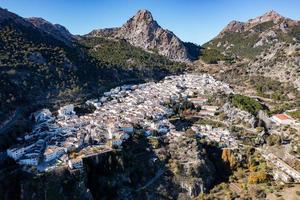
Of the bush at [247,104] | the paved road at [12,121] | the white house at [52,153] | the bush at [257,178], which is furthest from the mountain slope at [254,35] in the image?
the white house at [52,153]

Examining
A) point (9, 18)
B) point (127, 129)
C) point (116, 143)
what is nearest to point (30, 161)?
point (116, 143)

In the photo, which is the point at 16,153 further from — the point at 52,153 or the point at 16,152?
the point at 52,153

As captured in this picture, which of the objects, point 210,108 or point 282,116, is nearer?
point 282,116

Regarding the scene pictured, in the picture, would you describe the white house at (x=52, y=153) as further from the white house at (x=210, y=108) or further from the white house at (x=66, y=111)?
the white house at (x=210, y=108)

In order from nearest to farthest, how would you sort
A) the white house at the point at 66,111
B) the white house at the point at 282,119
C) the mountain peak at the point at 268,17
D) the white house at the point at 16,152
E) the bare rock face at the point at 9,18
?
the white house at the point at 16,152, the white house at the point at 66,111, the white house at the point at 282,119, the bare rock face at the point at 9,18, the mountain peak at the point at 268,17

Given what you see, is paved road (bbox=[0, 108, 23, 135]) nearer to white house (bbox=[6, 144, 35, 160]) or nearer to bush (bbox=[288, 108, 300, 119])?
white house (bbox=[6, 144, 35, 160])

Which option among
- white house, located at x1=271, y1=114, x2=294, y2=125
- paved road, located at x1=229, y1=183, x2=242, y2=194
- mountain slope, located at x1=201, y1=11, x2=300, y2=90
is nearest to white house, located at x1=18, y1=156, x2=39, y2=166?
paved road, located at x1=229, y1=183, x2=242, y2=194
